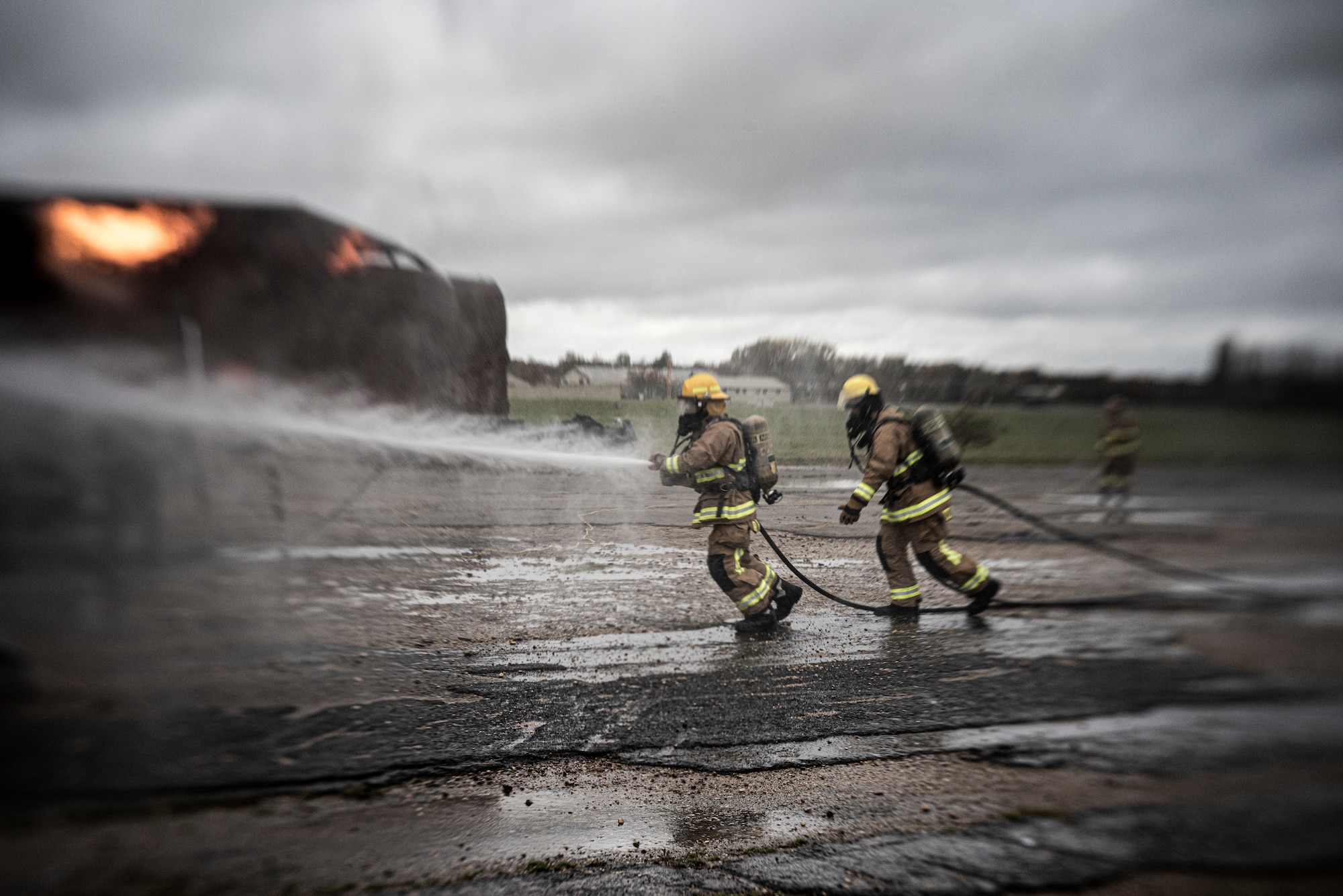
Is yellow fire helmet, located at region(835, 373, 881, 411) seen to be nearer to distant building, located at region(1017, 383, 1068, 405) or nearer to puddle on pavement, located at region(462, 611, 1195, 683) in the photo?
distant building, located at region(1017, 383, 1068, 405)

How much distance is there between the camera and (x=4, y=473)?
2.28m

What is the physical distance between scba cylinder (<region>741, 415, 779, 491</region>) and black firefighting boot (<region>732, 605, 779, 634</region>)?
3.03 ft

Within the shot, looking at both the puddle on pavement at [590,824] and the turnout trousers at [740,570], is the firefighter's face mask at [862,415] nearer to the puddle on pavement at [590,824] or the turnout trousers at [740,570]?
the turnout trousers at [740,570]

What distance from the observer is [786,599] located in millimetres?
4871

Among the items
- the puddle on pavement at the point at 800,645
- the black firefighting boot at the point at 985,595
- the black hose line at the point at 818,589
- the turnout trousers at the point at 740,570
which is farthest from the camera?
the black hose line at the point at 818,589

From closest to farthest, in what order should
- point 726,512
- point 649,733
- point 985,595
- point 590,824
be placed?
point 590,824, point 649,733, point 985,595, point 726,512

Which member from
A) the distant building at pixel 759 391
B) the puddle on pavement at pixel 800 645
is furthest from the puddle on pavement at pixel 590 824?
the distant building at pixel 759 391

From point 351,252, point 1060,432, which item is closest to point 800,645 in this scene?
point 1060,432

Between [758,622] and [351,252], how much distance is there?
12.0 ft

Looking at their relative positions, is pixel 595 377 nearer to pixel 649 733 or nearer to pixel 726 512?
pixel 726 512

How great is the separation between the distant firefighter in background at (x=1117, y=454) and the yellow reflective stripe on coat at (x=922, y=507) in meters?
0.91

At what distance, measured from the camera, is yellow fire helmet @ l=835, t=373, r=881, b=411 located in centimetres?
475

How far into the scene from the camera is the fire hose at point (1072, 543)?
3012 mm

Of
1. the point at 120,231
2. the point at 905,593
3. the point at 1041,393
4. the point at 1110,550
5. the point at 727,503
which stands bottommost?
the point at 905,593
